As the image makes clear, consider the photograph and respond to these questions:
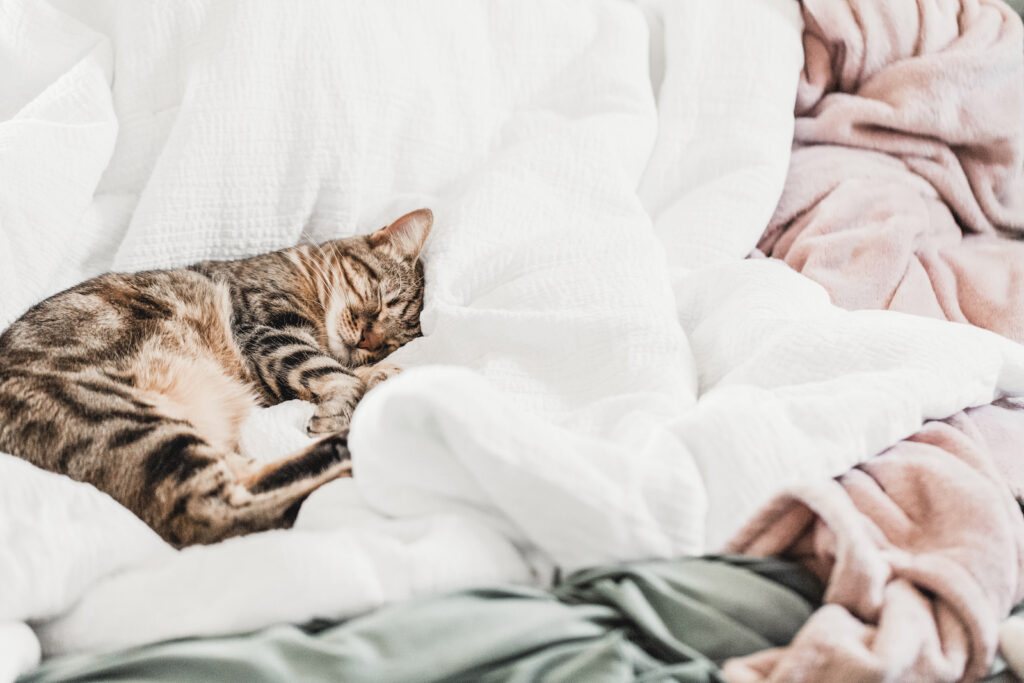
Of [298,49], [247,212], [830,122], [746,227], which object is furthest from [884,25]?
[247,212]

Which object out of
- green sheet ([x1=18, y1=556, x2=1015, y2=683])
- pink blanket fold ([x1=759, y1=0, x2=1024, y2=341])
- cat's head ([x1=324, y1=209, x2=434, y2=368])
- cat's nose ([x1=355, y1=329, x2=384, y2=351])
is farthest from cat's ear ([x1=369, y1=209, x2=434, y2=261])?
green sheet ([x1=18, y1=556, x2=1015, y2=683])

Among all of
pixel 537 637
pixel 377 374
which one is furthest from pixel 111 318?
pixel 537 637

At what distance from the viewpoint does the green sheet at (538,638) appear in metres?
0.67

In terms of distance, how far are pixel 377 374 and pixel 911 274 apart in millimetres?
1036

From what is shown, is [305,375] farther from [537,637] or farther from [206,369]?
[537,637]

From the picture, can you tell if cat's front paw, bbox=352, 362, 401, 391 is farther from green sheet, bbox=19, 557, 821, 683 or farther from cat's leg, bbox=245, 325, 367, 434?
green sheet, bbox=19, 557, 821, 683

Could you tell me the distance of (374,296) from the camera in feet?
5.07

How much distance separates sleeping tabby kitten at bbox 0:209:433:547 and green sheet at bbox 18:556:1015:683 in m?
0.28

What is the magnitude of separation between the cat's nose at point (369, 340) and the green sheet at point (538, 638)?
84 centimetres

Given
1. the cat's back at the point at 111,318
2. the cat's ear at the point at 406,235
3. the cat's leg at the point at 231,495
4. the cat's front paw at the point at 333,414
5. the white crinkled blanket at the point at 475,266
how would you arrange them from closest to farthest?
the white crinkled blanket at the point at 475,266, the cat's leg at the point at 231,495, the cat's back at the point at 111,318, the cat's front paw at the point at 333,414, the cat's ear at the point at 406,235

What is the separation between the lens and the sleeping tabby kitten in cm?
98

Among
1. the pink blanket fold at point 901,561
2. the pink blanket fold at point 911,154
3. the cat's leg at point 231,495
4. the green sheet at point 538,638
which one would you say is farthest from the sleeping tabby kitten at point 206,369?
the pink blanket fold at point 911,154

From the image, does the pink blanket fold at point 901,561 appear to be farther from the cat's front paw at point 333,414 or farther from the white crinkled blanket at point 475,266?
the cat's front paw at point 333,414

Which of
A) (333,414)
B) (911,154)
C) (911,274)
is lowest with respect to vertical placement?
(333,414)
